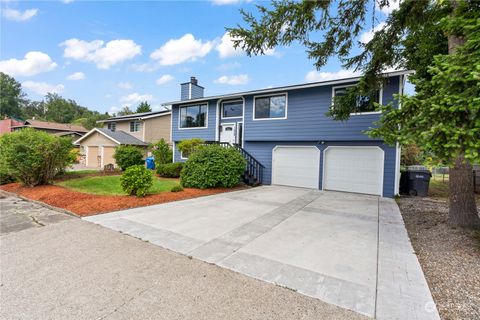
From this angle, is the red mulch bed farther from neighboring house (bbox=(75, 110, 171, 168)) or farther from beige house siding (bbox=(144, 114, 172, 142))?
beige house siding (bbox=(144, 114, 172, 142))

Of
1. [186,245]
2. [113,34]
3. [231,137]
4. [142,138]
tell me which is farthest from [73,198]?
[142,138]

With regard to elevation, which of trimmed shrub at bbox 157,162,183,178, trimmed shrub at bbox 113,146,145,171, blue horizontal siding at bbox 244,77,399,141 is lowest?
trimmed shrub at bbox 157,162,183,178

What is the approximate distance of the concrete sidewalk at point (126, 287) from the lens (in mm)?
2238

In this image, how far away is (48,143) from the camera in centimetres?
861

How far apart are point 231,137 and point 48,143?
26.5ft

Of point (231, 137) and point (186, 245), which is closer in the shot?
point (186, 245)

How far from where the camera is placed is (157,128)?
67.9 ft

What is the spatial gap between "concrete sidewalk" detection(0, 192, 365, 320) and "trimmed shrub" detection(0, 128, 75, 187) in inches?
225

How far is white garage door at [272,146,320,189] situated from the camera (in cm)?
1052

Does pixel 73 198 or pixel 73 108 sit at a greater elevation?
pixel 73 108

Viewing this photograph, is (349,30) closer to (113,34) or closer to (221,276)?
(221,276)

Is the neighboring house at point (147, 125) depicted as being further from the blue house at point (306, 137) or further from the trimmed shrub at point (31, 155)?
the trimmed shrub at point (31, 155)

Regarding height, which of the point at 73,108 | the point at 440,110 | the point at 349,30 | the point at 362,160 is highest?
the point at 73,108

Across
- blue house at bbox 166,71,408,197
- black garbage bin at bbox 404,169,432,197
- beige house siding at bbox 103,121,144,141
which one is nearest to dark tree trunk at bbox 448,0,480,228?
blue house at bbox 166,71,408,197
